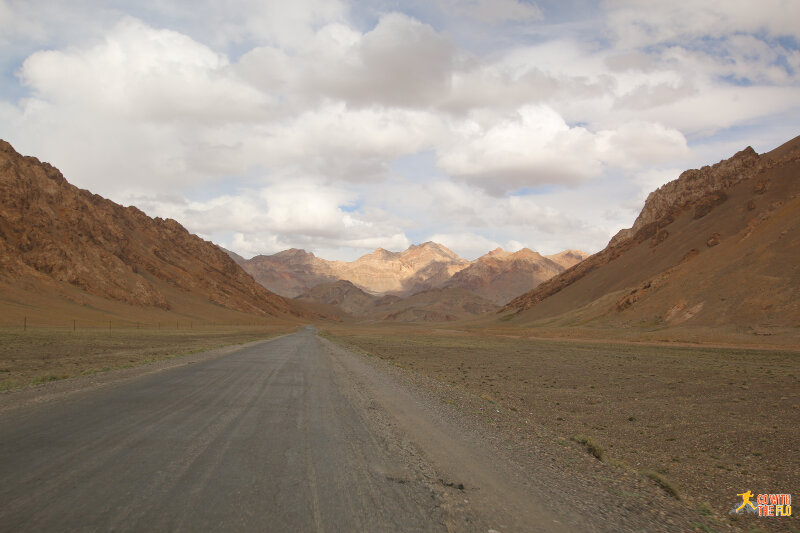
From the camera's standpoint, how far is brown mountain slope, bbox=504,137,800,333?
56406 millimetres

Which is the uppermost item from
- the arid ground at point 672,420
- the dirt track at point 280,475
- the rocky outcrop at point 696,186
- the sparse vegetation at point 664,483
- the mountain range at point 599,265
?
the rocky outcrop at point 696,186

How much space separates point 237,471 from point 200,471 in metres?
0.48

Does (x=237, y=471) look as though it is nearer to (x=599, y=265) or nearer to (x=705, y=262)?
(x=705, y=262)

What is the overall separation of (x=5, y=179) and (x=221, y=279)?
7475 cm

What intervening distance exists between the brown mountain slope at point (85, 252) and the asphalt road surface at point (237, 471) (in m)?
79.2

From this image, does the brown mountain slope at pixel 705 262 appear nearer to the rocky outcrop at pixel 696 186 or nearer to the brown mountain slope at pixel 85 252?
the rocky outcrop at pixel 696 186

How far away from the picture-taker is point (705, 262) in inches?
2874

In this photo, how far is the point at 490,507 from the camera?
19.0ft

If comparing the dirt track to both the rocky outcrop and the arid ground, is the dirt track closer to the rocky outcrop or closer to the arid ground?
the arid ground

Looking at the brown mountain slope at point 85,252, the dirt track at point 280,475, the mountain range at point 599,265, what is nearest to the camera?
the dirt track at point 280,475

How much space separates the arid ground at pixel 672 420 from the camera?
25.2ft

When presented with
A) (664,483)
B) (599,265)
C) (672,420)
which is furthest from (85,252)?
(599,265)

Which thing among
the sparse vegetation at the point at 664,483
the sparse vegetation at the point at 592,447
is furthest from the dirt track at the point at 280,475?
the sparse vegetation at the point at 592,447

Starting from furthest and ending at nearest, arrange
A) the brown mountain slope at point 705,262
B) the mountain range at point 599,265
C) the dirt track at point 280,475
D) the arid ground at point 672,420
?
the mountain range at point 599,265, the brown mountain slope at point 705,262, the arid ground at point 672,420, the dirt track at point 280,475
